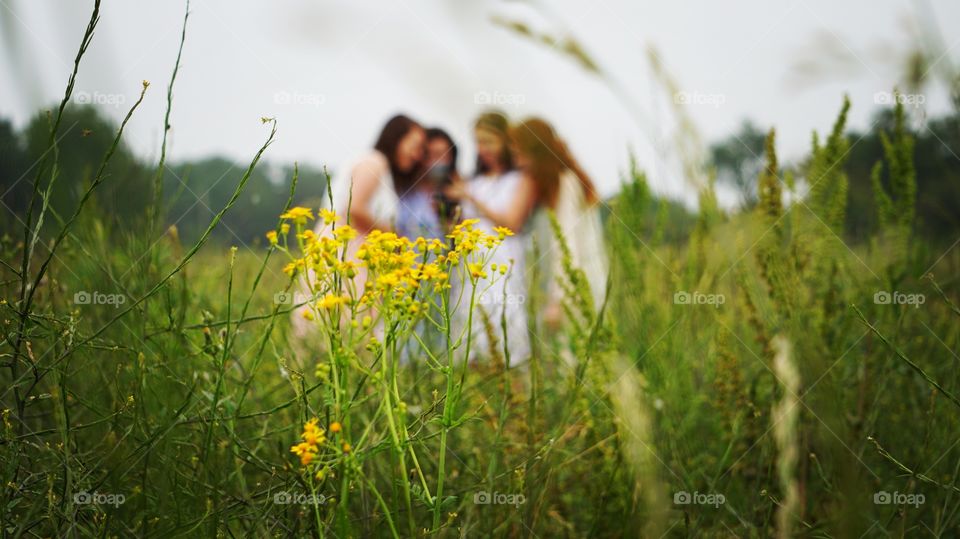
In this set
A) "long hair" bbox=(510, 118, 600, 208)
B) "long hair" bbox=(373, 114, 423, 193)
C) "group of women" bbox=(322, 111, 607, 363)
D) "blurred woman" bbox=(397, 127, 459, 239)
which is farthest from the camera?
"long hair" bbox=(373, 114, 423, 193)

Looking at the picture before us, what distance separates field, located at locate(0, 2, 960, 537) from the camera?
91 cm

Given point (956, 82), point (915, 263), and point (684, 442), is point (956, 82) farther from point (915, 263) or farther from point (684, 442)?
point (684, 442)

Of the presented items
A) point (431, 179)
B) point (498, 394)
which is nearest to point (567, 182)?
point (498, 394)

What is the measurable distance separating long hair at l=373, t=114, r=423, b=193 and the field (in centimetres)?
292

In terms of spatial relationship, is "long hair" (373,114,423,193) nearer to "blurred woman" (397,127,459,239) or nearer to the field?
"blurred woman" (397,127,459,239)

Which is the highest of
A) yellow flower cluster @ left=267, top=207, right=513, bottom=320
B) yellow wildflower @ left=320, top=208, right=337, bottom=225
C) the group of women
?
the group of women

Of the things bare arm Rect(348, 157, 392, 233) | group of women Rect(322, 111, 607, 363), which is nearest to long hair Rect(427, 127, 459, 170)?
group of women Rect(322, 111, 607, 363)

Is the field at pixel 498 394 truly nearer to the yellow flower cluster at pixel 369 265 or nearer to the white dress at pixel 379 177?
the yellow flower cluster at pixel 369 265

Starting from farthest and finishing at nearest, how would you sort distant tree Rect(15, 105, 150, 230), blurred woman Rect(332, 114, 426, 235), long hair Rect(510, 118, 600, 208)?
1. blurred woman Rect(332, 114, 426, 235)
2. distant tree Rect(15, 105, 150, 230)
3. long hair Rect(510, 118, 600, 208)

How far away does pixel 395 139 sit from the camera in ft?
15.7

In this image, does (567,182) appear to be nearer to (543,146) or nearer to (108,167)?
(543,146)

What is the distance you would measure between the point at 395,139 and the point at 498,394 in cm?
338

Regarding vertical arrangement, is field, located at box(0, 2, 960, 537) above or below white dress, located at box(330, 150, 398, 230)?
below

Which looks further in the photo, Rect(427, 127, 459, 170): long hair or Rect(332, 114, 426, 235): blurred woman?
Rect(427, 127, 459, 170): long hair
